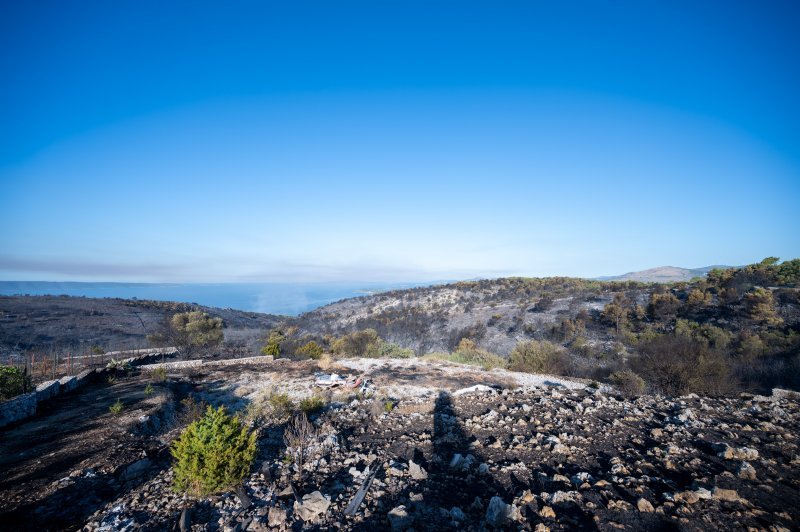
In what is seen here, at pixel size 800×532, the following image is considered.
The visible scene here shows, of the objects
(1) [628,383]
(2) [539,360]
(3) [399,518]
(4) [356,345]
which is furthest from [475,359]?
(3) [399,518]

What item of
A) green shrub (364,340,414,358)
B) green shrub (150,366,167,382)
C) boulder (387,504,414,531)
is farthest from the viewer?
green shrub (364,340,414,358)

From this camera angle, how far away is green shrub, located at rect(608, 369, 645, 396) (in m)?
12.6

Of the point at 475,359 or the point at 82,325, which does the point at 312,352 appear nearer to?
the point at 475,359

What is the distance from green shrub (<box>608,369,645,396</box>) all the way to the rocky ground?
240cm

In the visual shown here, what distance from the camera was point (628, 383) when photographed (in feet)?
42.3

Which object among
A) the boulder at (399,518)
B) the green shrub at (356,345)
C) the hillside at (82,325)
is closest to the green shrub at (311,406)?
the boulder at (399,518)

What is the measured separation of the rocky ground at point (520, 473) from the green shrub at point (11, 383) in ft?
28.3

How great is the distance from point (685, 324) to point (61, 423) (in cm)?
3040

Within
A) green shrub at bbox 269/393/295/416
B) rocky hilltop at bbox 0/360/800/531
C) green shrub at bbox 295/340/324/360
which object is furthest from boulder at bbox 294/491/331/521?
green shrub at bbox 295/340/324/360

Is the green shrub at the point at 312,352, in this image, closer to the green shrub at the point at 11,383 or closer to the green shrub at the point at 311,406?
the green shrub at the point at 311,406

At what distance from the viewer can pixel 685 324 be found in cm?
2077

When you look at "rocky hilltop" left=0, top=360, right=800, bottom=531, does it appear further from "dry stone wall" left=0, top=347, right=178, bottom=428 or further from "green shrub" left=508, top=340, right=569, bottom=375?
"green shrub" left=508, top=340, right=569, bottom=375

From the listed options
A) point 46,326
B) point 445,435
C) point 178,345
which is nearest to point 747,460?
point 445,435

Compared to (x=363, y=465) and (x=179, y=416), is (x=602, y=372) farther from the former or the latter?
(x=179, y=416)
